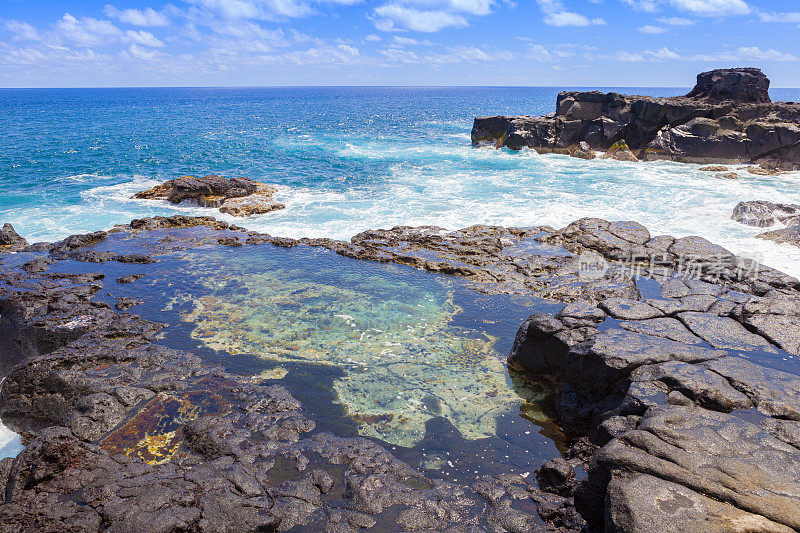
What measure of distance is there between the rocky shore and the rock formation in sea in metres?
38.3

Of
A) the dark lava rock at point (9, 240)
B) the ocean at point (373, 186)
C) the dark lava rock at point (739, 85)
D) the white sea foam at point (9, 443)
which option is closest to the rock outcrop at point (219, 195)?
the ocean at point (373, 186)

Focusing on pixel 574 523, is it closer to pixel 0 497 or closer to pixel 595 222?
pixel 0 497

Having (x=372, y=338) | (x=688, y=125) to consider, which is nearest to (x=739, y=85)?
(x=688, y=125)

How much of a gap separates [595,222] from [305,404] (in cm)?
1762

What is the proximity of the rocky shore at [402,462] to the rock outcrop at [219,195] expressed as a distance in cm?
1439

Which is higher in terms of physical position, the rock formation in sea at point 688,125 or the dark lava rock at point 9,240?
the rock formation in sea at point 688,125

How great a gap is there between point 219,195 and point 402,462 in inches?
1075

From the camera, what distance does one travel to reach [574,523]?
7.58 meters

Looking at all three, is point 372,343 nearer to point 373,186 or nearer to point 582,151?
point 373,186

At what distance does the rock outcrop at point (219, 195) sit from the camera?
98.6ft

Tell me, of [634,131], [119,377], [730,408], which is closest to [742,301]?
[730,408]

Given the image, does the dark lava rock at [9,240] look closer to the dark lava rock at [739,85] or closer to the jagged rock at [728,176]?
the jagged rock at [728,176]

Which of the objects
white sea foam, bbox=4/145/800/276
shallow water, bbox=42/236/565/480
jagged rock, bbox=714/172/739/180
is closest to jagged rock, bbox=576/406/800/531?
shallow water, bbox=42/236/565/480

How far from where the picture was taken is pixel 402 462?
9156 mm
